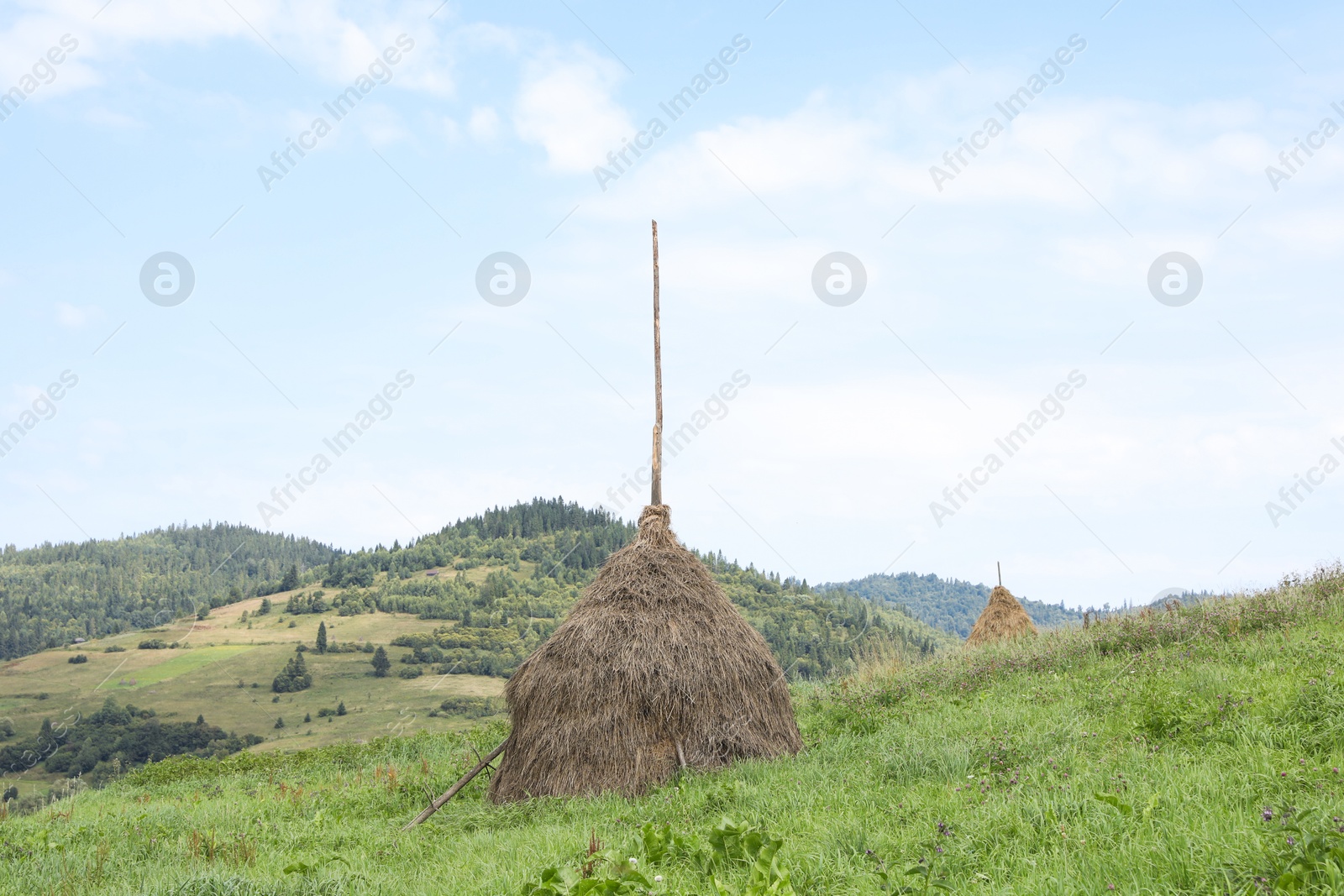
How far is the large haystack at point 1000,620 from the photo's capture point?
2302cm

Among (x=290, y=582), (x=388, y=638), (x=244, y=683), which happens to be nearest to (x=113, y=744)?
(x=244, y=683)

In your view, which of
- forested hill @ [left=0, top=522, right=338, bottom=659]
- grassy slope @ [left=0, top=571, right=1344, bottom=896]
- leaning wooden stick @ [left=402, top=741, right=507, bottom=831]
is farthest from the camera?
forested hill @ [left=0, top=522, right=338, bottom=659]

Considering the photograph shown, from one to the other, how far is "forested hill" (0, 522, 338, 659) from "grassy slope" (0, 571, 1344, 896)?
160 m

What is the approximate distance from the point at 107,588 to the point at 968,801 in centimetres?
19668

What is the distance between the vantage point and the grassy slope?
15.8 feet

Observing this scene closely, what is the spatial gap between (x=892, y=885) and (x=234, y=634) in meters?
143

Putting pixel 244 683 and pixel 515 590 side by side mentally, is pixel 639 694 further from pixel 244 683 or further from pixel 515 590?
pixel 515 590

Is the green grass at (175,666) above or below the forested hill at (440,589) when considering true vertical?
below

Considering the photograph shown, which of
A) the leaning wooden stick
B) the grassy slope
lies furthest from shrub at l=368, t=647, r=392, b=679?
the leaning wooden stick

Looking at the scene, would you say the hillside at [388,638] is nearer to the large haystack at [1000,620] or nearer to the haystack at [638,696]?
the large haystack at [1000,620]

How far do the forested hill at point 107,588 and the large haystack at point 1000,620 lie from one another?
15408cm

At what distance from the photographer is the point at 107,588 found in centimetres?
16300

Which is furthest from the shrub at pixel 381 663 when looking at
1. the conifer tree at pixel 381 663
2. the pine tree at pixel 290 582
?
the pine tree at pixel 290 582

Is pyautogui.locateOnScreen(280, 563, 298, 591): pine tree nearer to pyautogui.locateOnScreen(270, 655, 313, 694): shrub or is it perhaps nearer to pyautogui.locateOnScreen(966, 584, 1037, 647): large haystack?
pyautogui.locateOnScreen(270, 655, 313, 694): shrub
